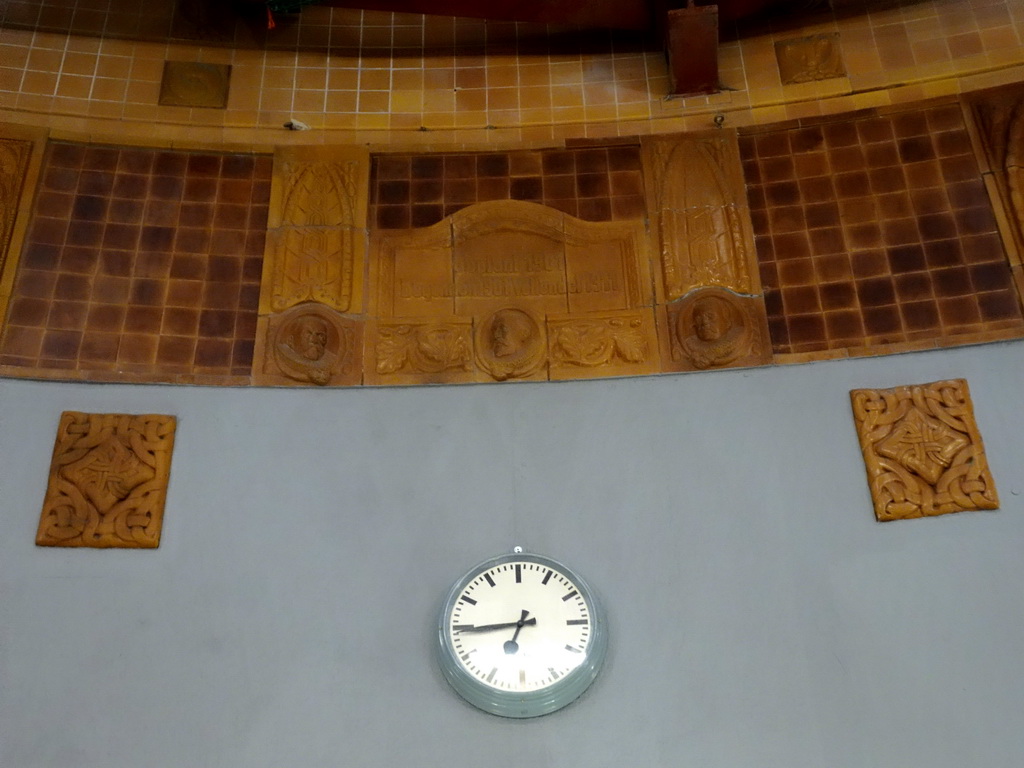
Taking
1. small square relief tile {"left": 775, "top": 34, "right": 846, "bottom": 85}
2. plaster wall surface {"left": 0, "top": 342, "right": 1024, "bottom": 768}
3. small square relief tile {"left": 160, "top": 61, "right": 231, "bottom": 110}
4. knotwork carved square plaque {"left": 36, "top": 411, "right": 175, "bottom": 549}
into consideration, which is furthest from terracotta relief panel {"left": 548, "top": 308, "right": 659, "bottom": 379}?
small square relief tile {"left": 160, "top": 61, "right": 231, "bottom": 110}

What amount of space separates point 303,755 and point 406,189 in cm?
250

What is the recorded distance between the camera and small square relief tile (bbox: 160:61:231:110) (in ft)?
16.5

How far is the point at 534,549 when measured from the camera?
13.7 ft

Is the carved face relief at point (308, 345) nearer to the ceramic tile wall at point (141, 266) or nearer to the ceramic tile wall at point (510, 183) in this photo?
the ceramic tile wall at point (141, 266)

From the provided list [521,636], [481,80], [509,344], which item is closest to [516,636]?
[521,636]

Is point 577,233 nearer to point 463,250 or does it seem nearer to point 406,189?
point 463,250

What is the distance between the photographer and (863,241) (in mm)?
4605

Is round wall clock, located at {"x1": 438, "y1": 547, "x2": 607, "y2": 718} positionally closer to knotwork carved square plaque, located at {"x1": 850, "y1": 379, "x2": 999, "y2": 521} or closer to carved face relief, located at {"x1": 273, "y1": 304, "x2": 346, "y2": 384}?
carved face relief, located at {"x1": 273, "y1": 304, "x2": 346, "y2": 384}

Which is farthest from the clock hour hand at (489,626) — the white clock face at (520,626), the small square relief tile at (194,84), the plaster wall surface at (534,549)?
the small square relief tile at (194,84)

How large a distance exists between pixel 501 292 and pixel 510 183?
562mm

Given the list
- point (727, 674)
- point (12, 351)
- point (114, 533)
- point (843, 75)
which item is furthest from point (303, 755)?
point (843, 75)

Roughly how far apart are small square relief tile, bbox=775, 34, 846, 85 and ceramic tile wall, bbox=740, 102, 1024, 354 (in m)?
0.28

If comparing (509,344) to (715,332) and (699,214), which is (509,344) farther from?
(699,214)

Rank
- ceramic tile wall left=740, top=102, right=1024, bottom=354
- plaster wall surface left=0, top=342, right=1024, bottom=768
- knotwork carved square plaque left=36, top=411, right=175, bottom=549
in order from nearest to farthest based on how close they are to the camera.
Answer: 1. plaster wall surface left=0, top=342, right=1024, bottom=768
2. knotwork carved square plaque left=36, top=411, right=175, bottom=549
3. ceramic tile wall left=740, top=102, right=1024, bottom=354
